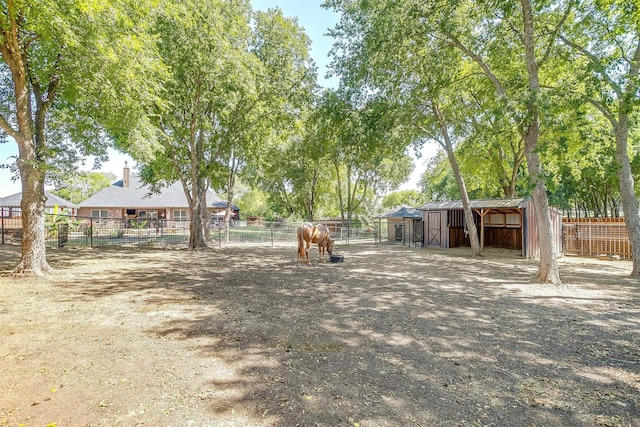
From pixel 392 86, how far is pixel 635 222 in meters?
9.34

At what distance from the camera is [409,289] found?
800 centimetres

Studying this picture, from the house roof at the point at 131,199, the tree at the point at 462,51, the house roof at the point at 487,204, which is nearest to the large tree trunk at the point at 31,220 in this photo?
the tree at the point at 462,51

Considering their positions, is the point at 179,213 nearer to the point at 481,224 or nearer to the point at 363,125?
the point at 363,125

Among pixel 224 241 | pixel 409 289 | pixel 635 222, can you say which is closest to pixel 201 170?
pixel 224 241

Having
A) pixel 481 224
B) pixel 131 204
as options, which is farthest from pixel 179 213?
pixel 481 224

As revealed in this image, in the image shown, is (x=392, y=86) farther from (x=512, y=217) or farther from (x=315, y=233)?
(x=512, y=217)

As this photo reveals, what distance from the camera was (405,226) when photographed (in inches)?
963

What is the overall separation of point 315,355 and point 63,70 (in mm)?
10639

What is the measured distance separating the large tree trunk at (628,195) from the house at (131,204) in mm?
36027

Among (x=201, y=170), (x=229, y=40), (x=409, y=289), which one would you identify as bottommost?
(x=409, y=289)

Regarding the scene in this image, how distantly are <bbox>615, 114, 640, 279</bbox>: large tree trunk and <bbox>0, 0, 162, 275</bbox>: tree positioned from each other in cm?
1469

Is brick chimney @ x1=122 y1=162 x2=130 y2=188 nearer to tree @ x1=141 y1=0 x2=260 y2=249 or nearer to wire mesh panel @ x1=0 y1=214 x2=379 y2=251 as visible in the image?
wire mesh panel @ x1=0 y1=214 x2=379 y2=251

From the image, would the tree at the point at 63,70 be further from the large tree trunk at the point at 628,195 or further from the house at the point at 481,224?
the house at the point at 481,224

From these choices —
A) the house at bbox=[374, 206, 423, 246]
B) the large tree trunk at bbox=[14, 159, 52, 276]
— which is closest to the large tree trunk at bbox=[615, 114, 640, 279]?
the house at bbox=[374, 206, 423, 246]
